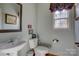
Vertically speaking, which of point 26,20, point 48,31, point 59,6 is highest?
point 59,6

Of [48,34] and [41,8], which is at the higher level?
[41,8]

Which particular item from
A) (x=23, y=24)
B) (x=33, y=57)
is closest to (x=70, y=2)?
(x=23, y=24)

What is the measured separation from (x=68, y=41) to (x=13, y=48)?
1.61 feet

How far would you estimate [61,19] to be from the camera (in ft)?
3.19

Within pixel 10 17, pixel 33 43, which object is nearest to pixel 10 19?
pixel 10 17

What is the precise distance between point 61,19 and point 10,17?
1.50 feet

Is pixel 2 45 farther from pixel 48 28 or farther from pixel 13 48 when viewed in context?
pixel 48 28

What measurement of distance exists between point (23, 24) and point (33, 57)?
1.03ft

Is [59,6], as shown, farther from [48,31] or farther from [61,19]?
[48,31]

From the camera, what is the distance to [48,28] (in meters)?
0.99

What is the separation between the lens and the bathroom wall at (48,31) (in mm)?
970

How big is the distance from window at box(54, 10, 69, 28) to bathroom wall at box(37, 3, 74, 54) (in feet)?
0.13

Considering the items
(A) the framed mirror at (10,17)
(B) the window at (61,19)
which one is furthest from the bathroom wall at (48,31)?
(A) the framed mirror at (10,17)

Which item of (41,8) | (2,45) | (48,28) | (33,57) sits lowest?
(33,57)
